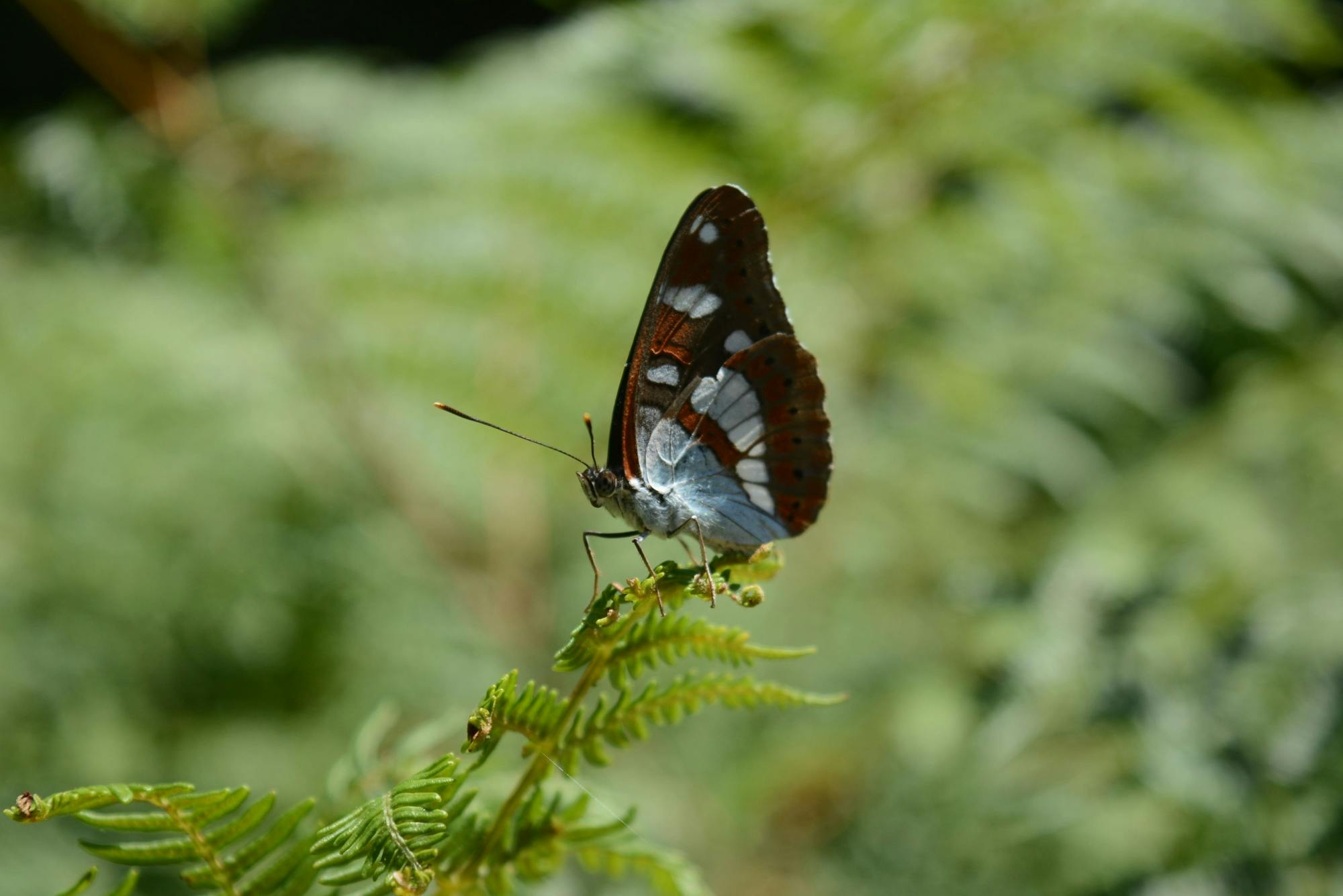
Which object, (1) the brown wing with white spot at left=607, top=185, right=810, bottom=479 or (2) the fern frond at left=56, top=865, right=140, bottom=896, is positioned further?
(1) the brown wing with white spot at left=607, top=185, right=810, bottom=479

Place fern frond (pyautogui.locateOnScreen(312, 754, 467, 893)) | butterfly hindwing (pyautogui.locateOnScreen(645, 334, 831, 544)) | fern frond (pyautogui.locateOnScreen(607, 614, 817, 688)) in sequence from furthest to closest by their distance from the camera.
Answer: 1. butterfly hindwing (pyautogui.locateOnScreen(645, 334, 831, 544))
2. fern frond (pyautogui.locateOnScreen(607, 614, 817, 688))
3. fern frond (pyautogui.locateOnScreen(312, 754, 467, 893))

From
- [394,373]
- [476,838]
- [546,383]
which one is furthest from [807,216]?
[476,838]

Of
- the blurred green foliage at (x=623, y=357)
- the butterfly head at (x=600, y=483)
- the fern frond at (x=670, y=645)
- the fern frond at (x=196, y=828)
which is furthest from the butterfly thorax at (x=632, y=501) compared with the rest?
the blurred green foliage at (x=623, y=357)

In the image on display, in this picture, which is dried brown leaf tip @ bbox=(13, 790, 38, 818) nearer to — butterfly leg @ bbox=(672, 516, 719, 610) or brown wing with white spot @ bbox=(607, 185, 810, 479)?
butterfly leg @ bbox=(672, 516, 719, 610)

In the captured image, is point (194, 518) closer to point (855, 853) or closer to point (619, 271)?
point (619, 271)

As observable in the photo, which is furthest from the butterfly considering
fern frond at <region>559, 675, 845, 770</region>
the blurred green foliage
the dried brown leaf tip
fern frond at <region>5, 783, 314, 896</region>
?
the blurred green foliage

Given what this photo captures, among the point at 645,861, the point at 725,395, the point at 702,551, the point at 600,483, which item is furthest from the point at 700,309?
the point at 645,861

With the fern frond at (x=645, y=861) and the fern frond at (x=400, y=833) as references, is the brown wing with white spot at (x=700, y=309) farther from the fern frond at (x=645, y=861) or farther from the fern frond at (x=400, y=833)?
the fern frond at (x=400, y=833)

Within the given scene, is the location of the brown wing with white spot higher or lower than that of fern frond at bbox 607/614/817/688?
higher
